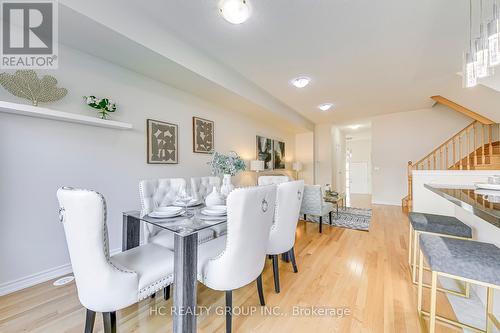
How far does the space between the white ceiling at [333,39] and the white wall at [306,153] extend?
311 centimetres

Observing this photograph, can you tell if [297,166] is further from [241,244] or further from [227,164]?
[241,244]

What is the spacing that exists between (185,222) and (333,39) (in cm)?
264

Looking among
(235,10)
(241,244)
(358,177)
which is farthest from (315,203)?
(358,177)

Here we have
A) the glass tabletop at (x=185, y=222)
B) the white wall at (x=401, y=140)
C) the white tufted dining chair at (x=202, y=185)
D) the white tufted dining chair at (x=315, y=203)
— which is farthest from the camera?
the white wall at (x=401, y=140)

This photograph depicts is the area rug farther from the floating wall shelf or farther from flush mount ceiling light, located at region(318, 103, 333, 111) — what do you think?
the floating wall shelf

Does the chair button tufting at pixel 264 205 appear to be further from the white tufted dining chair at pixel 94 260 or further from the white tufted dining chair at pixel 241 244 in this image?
the white tufted dining chair at pixel 94 260

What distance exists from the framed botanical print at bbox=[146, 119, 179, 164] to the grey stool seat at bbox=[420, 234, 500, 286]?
2.97 metres

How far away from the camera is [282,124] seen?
568 cm

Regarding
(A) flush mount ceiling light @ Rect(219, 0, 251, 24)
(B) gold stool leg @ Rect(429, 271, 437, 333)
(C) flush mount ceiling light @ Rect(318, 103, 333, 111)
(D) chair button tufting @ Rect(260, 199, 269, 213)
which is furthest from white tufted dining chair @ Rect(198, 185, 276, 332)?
(C) flush mount ceiling light @ Rect(318, 103, 333, 111)

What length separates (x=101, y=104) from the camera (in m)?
2.25

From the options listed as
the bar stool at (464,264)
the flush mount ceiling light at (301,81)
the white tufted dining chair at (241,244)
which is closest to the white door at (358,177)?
the flush mount ceiling light at (301,81)

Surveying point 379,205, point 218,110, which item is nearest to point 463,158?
point 379,205

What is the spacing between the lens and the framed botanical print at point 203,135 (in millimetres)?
3428

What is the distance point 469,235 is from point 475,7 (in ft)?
7.05
